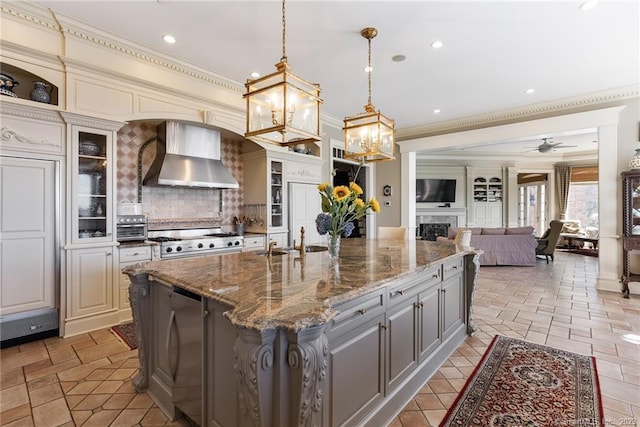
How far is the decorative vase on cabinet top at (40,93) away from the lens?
9.88ft

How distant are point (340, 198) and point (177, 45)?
279 cm

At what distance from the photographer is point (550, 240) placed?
7.36 metres

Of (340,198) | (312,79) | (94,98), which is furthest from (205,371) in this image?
(312,79)

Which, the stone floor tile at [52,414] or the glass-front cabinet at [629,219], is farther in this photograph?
the glass-front cabinet at [629,219]

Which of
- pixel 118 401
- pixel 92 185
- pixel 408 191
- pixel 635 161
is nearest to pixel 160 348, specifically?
pixel 118 401

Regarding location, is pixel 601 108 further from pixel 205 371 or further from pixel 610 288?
pixel 205 371

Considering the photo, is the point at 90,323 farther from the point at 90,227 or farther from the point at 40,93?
the point at 40,93

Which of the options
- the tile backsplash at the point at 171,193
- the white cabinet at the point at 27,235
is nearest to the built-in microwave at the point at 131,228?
the tile backsplash at the point at 171,193

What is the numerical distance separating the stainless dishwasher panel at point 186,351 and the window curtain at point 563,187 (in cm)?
1200

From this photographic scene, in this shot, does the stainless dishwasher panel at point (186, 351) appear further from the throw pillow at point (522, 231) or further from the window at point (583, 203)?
the window at point (583, 203)

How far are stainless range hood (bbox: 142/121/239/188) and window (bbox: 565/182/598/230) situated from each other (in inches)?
436

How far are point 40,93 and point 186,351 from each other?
3.11m

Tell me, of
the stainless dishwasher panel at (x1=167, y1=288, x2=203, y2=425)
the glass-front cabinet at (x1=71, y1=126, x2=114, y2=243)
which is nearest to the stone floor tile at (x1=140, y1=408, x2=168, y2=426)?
the stainless dishwasher panel at (x1=167, y1=288, x2=203, y2=425)

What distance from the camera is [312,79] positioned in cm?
443
